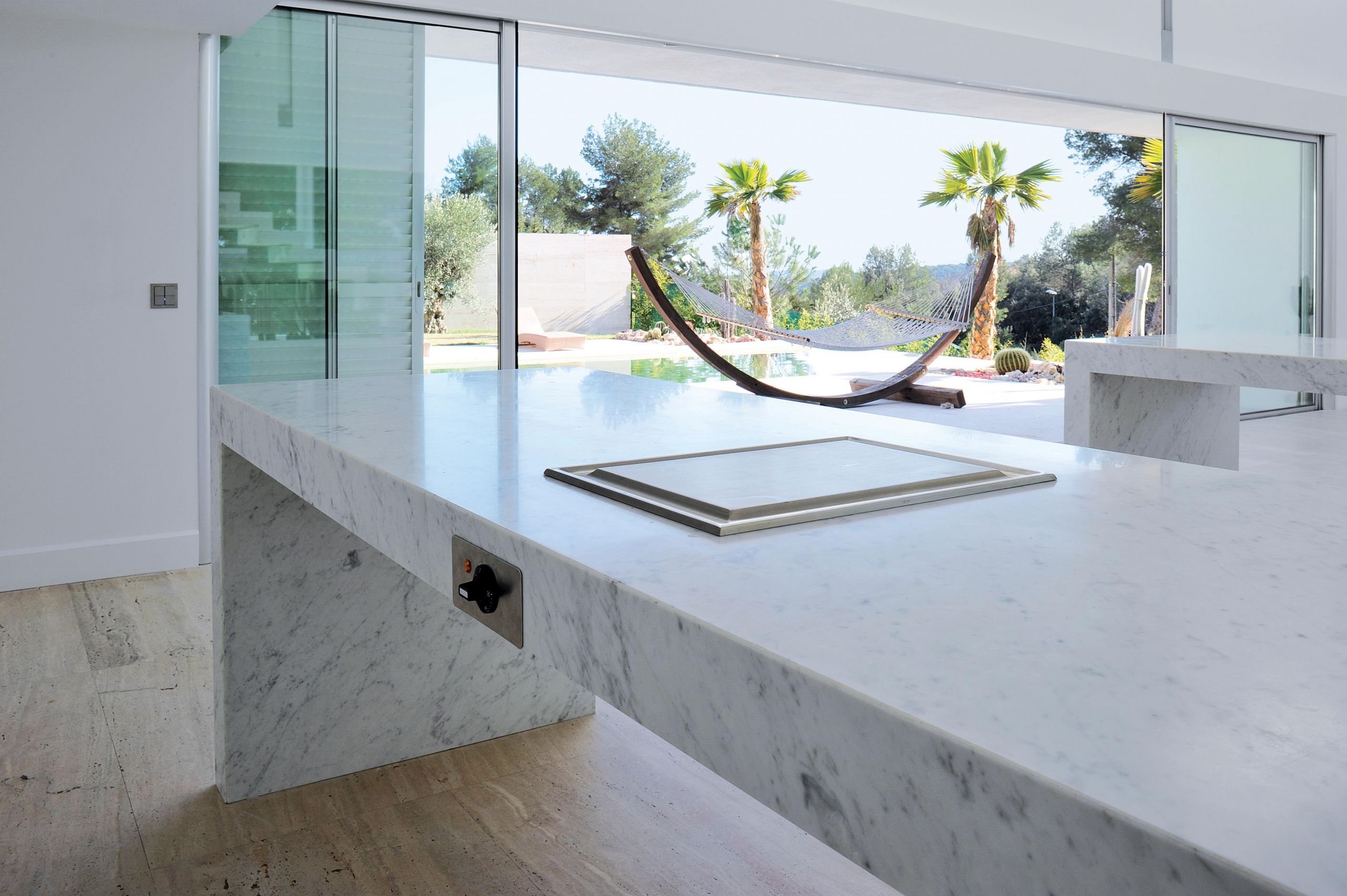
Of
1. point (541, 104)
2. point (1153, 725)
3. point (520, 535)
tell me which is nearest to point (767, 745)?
point (1153, 725)

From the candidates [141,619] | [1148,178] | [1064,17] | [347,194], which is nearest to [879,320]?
[1064,17]

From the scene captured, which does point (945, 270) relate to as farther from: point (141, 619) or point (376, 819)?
point (376, 819)

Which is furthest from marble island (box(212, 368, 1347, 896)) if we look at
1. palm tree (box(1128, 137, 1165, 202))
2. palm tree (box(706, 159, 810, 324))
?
palm tree (box(1128, 137, 1165, 202))

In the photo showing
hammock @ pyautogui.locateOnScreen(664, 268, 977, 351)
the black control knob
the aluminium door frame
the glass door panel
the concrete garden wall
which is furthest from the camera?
the concrete garden wall

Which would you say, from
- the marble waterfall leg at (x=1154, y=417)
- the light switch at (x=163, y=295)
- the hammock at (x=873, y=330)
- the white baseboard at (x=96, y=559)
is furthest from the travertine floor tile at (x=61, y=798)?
the hammock at (x=873, y=330)

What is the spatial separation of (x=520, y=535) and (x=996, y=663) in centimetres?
46

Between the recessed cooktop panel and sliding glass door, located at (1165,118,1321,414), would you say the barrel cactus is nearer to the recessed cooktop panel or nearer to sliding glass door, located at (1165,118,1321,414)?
sliding glass door, located at (1165,118,1321,414)

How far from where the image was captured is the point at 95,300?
3.46 meters

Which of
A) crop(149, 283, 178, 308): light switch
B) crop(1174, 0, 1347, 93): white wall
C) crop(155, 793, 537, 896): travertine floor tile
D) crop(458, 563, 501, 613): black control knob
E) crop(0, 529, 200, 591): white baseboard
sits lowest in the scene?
crop(155, 793, 537, 896): travertine floor tile

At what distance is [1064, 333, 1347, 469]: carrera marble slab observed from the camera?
2736 mm

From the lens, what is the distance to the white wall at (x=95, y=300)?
3320 millimetres

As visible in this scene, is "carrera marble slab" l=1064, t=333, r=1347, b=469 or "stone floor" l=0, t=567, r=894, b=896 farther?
"carrera marble slab" l=1064, t=333, r=1347, b=469

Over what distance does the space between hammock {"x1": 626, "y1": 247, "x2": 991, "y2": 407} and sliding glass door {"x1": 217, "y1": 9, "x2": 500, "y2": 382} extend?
10.4 ft

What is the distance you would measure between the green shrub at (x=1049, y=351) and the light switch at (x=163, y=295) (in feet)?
44.1
